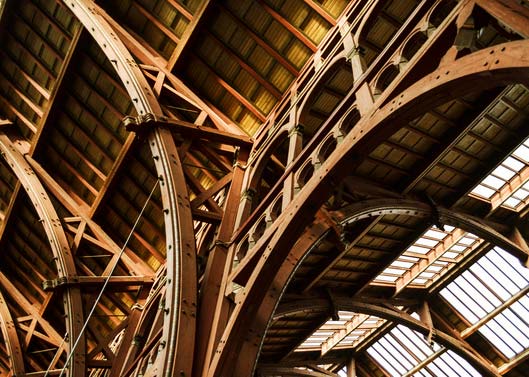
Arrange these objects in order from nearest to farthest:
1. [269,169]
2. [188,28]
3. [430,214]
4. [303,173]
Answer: [303,173]
[269,169]
[188,28]
[430,214]

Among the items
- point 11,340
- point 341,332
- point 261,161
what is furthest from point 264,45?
point 341,332

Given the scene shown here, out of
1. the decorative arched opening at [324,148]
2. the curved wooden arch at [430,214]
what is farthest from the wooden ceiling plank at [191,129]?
the decorative arched opening at [324,148]

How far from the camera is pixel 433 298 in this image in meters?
22.7

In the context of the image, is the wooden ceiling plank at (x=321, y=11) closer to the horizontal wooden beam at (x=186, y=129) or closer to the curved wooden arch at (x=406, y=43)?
the horizontal wooden beam at (x=186, y=129)

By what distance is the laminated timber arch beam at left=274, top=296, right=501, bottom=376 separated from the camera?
17263 mm

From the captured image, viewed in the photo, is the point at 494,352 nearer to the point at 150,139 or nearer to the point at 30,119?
the point at 150,139

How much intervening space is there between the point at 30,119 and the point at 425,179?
12782 mm

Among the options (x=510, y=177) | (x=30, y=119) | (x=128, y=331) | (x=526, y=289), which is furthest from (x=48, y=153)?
(x=526, y=289)

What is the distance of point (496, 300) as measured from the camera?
844 inches

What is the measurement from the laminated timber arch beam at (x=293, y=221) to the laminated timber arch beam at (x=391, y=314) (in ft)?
24.5

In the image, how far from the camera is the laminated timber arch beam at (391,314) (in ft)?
56.6

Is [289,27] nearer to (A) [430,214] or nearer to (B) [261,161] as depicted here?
(B) [261,161]

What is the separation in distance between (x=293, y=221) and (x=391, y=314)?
42.3 ft

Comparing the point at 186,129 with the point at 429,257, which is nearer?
the point at 186,129
